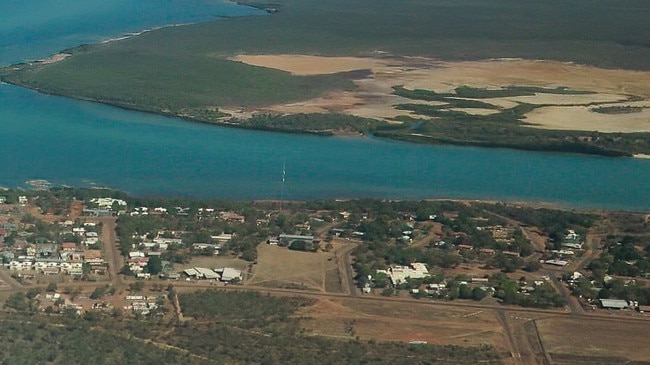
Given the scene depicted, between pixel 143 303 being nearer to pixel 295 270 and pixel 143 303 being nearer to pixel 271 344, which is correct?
pixel 271 344

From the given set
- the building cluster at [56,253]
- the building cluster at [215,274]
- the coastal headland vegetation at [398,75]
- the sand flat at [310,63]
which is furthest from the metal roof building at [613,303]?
the sand flat at [310,63]

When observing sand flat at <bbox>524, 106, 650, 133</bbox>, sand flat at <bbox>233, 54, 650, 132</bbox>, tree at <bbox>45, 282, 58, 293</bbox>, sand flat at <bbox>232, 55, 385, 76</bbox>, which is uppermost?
sand flat at <bbox>232, 55, 385, 76</bbox>

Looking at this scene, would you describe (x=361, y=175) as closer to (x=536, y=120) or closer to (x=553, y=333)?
(x=536, y=120)

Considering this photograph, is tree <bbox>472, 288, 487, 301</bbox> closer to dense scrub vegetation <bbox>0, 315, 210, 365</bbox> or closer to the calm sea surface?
dense scrub vegetation <bbox>0, 315, 210, 365</bbox>

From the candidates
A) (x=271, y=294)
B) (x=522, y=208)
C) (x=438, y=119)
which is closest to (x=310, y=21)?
(x=438, y=119)

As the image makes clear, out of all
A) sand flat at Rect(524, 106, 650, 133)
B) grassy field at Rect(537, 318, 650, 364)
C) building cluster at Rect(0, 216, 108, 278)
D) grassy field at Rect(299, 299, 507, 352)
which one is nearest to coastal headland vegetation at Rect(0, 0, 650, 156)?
sand flat at Rect(524, 106, 650, 133)

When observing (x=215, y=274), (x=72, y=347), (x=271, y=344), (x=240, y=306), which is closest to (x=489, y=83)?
(x=215, y=274)
